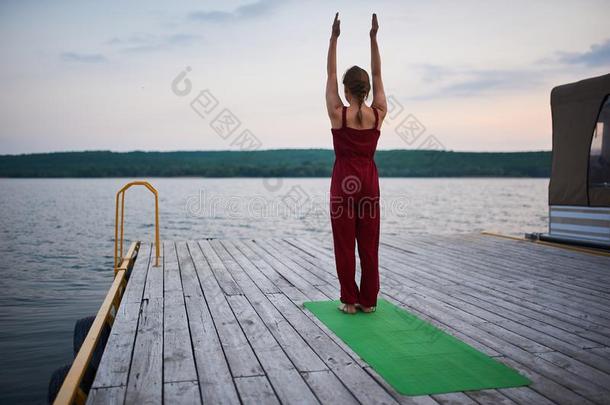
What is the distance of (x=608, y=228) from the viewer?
21.6ft

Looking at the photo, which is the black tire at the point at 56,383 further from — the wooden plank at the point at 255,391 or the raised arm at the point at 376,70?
the raised arm at the point at 376,70

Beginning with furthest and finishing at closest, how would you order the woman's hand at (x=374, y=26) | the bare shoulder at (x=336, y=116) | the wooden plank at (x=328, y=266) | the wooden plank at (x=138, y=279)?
the wooden plank at (x=138, y=279) → the woman's hand at (x=374, y=26) → the bare shoulder at (x=336, y=116) → the wooden plank at (x=328, y=266)

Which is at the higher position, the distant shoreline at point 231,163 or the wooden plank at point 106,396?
the distant shoreline at point 231,163

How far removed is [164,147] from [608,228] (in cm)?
5399

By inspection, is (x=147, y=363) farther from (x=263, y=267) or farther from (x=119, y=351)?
(x=263, y=267)

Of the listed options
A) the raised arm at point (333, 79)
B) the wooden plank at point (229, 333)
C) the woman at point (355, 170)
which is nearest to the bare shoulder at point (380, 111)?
the woman at point (355, 170)

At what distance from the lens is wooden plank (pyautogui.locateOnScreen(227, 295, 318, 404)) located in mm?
2199

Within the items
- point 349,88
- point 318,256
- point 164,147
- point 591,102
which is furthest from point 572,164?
point 164,147

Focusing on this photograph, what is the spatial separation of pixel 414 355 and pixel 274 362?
768 mm

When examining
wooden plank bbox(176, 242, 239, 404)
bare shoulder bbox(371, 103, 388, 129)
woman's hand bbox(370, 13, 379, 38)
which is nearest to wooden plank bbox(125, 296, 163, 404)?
wooden plank bbox(176, 242, 239, 404)

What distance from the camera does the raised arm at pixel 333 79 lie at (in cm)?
334

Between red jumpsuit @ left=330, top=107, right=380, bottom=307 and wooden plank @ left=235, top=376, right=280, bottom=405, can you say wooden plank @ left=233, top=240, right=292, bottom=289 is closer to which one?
red jumpsuit @ left=330, top=107, right=380, bottom=307

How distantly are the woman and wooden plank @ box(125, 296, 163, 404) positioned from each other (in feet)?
4.33

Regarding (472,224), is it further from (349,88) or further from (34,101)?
(34,101)
